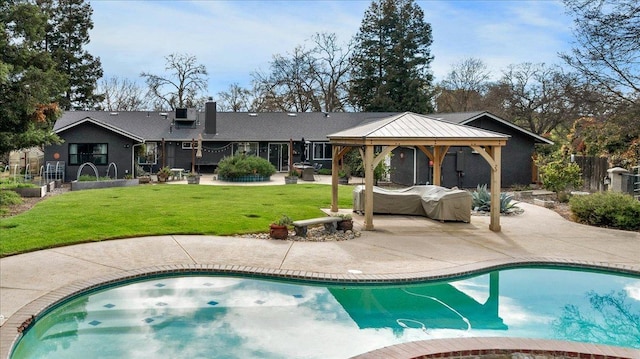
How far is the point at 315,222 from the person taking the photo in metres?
10.6

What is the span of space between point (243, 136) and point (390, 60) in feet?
60.2

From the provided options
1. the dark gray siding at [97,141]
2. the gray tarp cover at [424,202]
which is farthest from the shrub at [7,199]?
the gray tarp cover at [424,202]

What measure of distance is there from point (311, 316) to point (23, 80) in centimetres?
1307

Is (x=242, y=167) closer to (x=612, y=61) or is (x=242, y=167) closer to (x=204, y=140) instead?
(x=204, y=140)

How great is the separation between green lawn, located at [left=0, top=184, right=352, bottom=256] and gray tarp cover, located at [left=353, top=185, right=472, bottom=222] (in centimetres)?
169

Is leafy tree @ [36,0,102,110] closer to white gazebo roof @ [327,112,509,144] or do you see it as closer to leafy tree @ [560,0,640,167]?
white gazebo roof @ [327,112,509,144]

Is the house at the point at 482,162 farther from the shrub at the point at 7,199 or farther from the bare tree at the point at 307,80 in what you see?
the bare tree at the point at 307,80

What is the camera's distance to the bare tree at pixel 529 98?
35.6 m

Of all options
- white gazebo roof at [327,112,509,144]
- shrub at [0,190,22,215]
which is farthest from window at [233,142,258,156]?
white gazebo roof at [327,112,509,144]

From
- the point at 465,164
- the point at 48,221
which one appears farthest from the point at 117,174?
A: the point at 465,164

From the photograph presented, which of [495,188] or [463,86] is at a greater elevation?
[463,86]

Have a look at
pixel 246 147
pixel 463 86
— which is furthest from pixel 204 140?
pixel 463 86

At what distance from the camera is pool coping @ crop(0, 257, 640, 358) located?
476cm

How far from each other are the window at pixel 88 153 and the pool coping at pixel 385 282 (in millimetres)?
18997
